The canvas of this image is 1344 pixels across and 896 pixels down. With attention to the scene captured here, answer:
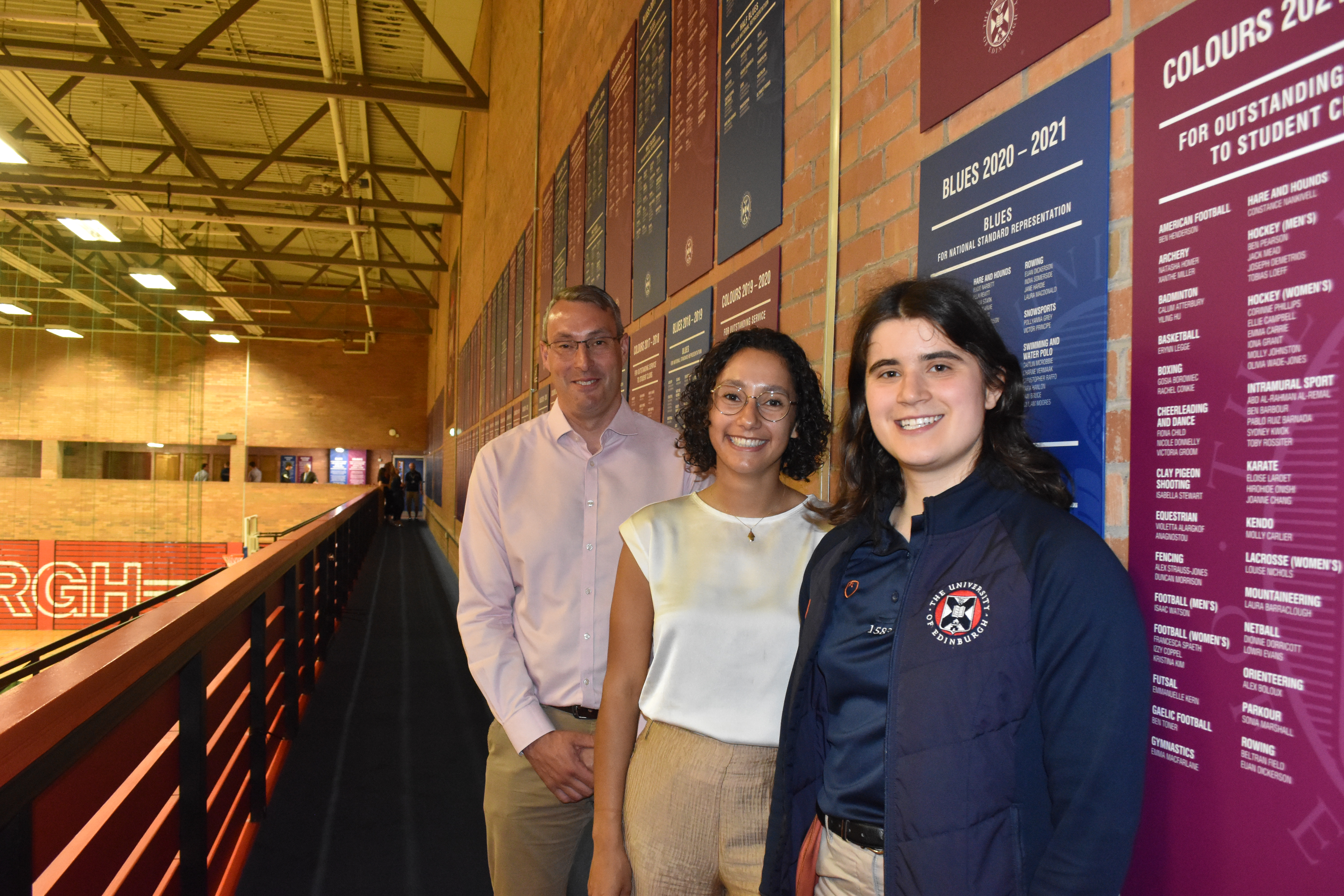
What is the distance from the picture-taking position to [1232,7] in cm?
87

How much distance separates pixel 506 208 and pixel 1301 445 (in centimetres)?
789

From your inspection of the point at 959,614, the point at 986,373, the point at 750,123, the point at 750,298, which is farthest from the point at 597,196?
the point at 959,614

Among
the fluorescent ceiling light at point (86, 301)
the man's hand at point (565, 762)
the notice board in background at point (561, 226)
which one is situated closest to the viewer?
the man's hand at point (565, 762)

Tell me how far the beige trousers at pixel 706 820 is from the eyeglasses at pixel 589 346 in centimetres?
99

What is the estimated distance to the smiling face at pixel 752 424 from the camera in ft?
4.58

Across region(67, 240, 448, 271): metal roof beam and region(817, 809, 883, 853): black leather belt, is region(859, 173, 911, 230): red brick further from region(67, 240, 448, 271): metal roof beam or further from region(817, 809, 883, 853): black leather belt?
region(67, 240, 448, 271): metal roof beam

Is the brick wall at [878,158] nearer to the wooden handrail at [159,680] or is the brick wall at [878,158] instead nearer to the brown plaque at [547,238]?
the wooden handrail at [159,680]

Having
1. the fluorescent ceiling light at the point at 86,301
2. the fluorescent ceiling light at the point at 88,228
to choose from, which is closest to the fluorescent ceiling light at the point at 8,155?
the fluorescent ceiling light at the point at 88,228

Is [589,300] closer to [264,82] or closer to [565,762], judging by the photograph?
[565,762]

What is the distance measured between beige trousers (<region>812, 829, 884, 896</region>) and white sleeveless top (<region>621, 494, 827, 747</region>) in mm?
185

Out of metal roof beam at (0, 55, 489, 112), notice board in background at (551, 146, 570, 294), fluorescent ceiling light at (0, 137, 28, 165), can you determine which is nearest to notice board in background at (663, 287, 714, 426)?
notice board in background at (551, 146, 570, 294)

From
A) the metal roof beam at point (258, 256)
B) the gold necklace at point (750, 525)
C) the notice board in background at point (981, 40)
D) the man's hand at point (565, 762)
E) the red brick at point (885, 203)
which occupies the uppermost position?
the metal roof beam at point (258, 256)

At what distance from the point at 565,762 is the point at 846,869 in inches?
32.4

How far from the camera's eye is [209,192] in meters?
12.5
